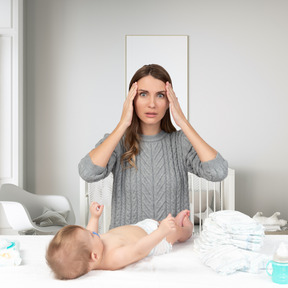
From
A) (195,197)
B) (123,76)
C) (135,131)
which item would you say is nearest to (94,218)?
(135,131)

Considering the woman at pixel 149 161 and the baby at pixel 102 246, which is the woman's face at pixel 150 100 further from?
the baby at pixel 102 246

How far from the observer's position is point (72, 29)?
358 cm

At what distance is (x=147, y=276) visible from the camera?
47.8 inches

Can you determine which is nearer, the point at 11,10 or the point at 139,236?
the point at 139,236

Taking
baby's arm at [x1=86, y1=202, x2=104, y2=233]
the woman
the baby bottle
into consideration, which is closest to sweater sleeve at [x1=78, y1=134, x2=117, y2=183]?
the woman

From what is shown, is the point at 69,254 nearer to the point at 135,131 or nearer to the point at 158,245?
the point at 158,245

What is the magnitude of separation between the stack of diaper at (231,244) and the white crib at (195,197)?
4.97ft

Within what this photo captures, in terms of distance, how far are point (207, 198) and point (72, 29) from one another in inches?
71.3

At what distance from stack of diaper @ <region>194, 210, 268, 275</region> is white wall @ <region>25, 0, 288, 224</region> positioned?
228 cm

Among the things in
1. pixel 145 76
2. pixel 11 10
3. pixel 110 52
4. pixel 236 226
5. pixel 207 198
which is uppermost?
pixel 11 10

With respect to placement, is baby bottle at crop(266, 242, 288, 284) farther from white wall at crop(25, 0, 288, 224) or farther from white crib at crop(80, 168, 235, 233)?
white wall at crop(25, 0, 288, 224)

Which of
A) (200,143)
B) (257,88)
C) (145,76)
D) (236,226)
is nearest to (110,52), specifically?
(257,88)

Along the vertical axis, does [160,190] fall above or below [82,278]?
above

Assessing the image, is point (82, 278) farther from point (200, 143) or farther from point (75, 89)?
point (75, 89)
